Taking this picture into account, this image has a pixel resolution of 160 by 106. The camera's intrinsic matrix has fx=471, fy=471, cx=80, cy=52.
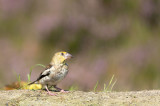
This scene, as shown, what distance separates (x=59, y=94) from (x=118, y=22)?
24.2 feet

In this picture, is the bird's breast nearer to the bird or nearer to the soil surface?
the bird

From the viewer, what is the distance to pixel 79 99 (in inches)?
220

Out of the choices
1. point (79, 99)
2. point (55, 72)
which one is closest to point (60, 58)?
point (55, 72)

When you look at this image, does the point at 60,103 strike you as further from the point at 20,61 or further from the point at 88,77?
the point at 20,61

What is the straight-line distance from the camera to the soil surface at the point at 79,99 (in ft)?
18.0

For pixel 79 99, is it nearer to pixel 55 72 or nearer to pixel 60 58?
pixel 55 72

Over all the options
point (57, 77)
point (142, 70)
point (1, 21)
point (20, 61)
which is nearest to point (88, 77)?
point (142, 70)

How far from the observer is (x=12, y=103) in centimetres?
554

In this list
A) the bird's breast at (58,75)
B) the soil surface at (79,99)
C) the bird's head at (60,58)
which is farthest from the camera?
the bird's head at (60,58)

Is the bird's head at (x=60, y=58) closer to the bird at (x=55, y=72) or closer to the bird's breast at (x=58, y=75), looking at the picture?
the bird at (x=55, y=72)

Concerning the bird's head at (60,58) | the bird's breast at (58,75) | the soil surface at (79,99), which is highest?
the bird's head at (60,58)

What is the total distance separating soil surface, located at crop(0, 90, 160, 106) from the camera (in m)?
5.47

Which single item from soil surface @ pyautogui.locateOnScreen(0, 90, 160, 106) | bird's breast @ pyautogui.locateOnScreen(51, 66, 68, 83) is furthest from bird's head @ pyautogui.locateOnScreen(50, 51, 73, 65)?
soil surface @ pyautogui.locateOnScreen(0, 90, 160, 106)

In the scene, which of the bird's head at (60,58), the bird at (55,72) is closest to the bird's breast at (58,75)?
the bird at (55,72)
